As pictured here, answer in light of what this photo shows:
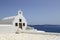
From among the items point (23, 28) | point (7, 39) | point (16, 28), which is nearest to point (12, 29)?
point (16, 28)

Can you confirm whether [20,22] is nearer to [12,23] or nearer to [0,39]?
[12,23]

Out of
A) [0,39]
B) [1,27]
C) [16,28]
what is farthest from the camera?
[16,28]

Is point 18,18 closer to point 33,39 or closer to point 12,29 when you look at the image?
point 12,29

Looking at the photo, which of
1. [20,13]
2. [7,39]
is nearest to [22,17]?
[20,13]

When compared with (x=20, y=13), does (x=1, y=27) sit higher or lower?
lower

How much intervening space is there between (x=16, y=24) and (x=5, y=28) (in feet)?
10.0

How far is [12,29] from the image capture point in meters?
27.9

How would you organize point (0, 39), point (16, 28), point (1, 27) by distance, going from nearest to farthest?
point (0, 39) < point (1, 27) < point (16, 28)

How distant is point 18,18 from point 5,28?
3.53 metres

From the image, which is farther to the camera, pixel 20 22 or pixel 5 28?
pixel 20 22

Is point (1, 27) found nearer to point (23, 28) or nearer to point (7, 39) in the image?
point (23, 28)

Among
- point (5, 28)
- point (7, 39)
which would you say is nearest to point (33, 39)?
point (7, 39)

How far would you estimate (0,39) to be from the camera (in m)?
18.1

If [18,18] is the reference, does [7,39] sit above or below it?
below
